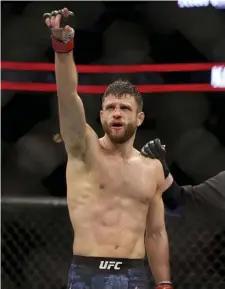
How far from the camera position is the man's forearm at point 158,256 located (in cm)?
114

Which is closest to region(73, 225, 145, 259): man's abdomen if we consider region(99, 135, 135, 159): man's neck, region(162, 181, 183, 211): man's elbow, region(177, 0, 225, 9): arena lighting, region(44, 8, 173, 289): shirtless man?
region(44, 8, 173, 289): shirtless man

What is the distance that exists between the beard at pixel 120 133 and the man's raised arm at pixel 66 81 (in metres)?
0.05

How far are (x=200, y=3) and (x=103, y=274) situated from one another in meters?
0.80

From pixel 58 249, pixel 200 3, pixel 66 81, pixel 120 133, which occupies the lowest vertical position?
pixel 58 249

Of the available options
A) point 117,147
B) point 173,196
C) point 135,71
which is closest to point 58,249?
point 173,196

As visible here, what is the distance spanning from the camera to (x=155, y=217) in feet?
3.76

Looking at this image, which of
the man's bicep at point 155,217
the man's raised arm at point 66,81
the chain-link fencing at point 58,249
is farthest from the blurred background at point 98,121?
the man's raised arm at point 66,81

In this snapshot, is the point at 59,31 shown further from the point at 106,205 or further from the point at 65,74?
the point at 106,205

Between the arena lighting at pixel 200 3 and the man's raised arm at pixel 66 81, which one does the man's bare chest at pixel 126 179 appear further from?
the arena lighting at pixel 200 3

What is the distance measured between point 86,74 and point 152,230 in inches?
24.0

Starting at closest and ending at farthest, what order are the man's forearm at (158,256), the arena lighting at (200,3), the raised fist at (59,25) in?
the raised fist at (59,25) < the man's forearm at (158,256) < the arena lighting at (200,3)

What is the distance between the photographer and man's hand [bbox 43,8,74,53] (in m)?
0.94

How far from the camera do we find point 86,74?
162 centimetres

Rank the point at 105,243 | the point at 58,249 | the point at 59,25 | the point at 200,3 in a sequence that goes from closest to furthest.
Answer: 1. the point at 59,25
2. the point at 105,243
3. the point at 200,3
4. the point at 58,249
